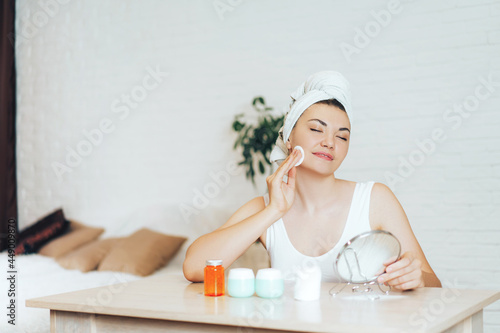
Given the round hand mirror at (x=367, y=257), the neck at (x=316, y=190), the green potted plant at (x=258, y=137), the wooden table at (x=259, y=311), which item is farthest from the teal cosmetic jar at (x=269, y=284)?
the green potted plant at (x=258, y=137)

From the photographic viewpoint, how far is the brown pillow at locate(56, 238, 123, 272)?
331 centimetres

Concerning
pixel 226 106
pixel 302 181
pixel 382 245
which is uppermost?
pixel 226 106

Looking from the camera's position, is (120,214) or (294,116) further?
(120,214)

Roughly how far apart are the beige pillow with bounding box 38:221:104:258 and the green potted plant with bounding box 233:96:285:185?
1.25 meters

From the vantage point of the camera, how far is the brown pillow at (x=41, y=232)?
386 centimetres

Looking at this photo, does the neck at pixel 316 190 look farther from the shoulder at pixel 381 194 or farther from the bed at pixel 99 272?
the bed at pixel 99 272

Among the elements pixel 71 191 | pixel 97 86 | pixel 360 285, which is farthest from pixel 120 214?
pixel 360 285

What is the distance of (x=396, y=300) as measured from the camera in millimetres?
1303

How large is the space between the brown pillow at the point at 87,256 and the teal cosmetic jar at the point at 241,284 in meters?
2.15

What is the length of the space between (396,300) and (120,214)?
306 centimetres

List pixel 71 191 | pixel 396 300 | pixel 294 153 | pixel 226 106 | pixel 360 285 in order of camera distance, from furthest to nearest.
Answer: pixel 71 191, pixel 226 106, pixel 294 153, pixel 360 285, pixel 396 300

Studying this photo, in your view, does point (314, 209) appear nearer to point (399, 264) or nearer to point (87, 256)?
point (399, 264)

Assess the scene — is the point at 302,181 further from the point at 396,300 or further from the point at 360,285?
the point at 396,300

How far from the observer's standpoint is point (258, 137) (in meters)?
3.43
